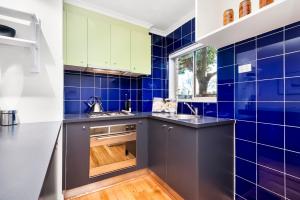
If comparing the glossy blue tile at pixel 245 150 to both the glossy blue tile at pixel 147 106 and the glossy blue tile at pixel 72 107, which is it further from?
the glossy blue tile at pixel 72 107

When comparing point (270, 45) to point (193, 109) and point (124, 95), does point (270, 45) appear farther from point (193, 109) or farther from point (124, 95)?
point (124, 95)

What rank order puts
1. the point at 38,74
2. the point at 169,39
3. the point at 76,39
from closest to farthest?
the point at 38,74, the point at 76,39, the point at 169,39

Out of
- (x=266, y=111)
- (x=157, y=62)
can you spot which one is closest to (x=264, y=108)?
(x=266, y=111)

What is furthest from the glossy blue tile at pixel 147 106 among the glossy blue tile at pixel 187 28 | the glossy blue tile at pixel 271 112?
the glossy blue tile at pixel 271 112

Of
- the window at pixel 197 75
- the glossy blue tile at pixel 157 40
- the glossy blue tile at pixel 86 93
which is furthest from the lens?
the glossy blue tile at pixel 157 40

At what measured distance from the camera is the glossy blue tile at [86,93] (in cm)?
220

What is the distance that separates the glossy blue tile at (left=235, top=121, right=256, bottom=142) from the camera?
148 cm

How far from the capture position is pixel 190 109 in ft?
7.37

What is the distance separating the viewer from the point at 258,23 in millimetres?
1220

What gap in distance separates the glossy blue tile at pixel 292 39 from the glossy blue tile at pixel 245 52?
253mm

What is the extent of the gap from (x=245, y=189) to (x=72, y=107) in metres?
2.32

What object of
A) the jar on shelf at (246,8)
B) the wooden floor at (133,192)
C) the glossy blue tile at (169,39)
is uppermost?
the glossy blue tile at (169,39)

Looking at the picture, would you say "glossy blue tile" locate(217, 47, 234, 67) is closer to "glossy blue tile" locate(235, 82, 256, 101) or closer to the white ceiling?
"glossy blue tile" locate(235, 82, 256, 101)

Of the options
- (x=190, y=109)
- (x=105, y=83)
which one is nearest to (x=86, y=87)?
(x=105, y=83)
